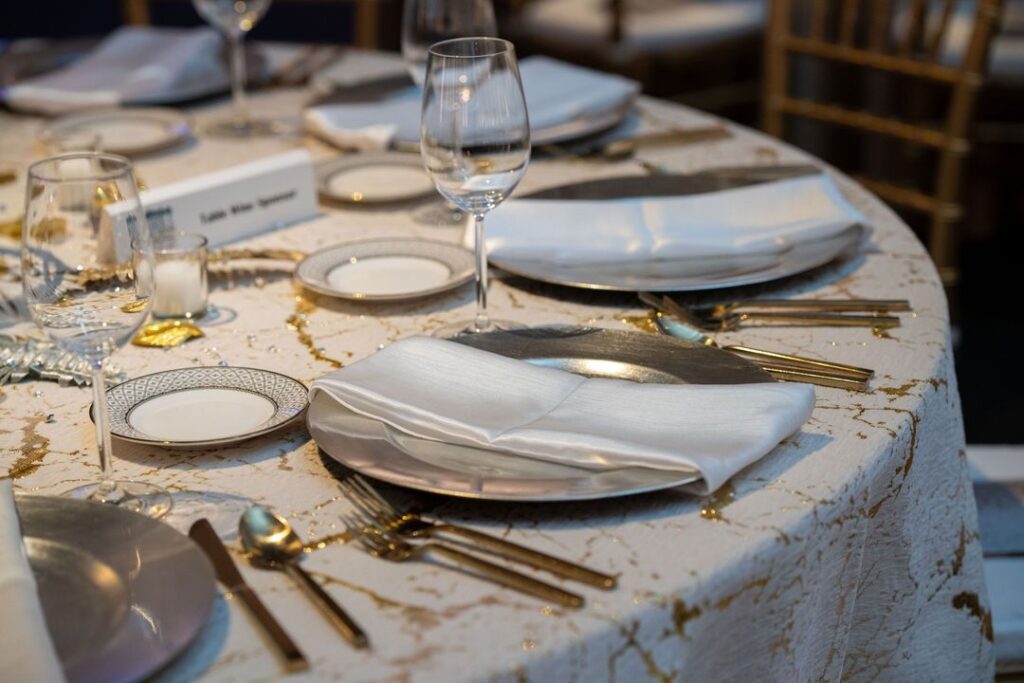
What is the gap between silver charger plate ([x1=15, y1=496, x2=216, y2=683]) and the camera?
0.70 meters

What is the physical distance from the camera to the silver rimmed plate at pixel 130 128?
1.73 meters

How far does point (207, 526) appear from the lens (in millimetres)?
844

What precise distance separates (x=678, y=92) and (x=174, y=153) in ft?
7.39

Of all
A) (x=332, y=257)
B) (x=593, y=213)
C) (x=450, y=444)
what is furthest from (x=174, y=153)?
(x=450, y=444)

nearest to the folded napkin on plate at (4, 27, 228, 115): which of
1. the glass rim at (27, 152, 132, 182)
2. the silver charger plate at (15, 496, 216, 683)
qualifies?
the glass rim at (27, 152, 132, 182)

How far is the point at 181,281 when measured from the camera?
1.20 meters

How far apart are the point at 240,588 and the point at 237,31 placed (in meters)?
1.22

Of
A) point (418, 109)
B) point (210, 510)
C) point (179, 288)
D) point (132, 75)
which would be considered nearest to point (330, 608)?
point (210, 510)

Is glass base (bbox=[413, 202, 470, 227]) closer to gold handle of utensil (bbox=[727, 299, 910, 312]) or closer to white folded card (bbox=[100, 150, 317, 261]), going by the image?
white folded card (bbox=[100, 150, 317, 261])

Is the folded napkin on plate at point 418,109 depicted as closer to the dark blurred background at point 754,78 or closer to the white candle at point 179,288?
the white candle at point 179,288

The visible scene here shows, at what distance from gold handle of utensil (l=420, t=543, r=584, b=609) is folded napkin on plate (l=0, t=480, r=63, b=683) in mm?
229

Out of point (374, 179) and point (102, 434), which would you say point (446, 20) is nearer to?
point (374, 179)

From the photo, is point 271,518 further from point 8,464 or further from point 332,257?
point 332,257

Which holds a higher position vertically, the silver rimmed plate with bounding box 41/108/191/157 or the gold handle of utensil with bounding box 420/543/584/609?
the silver rimmed plate with bounding box 41/108/191/157
